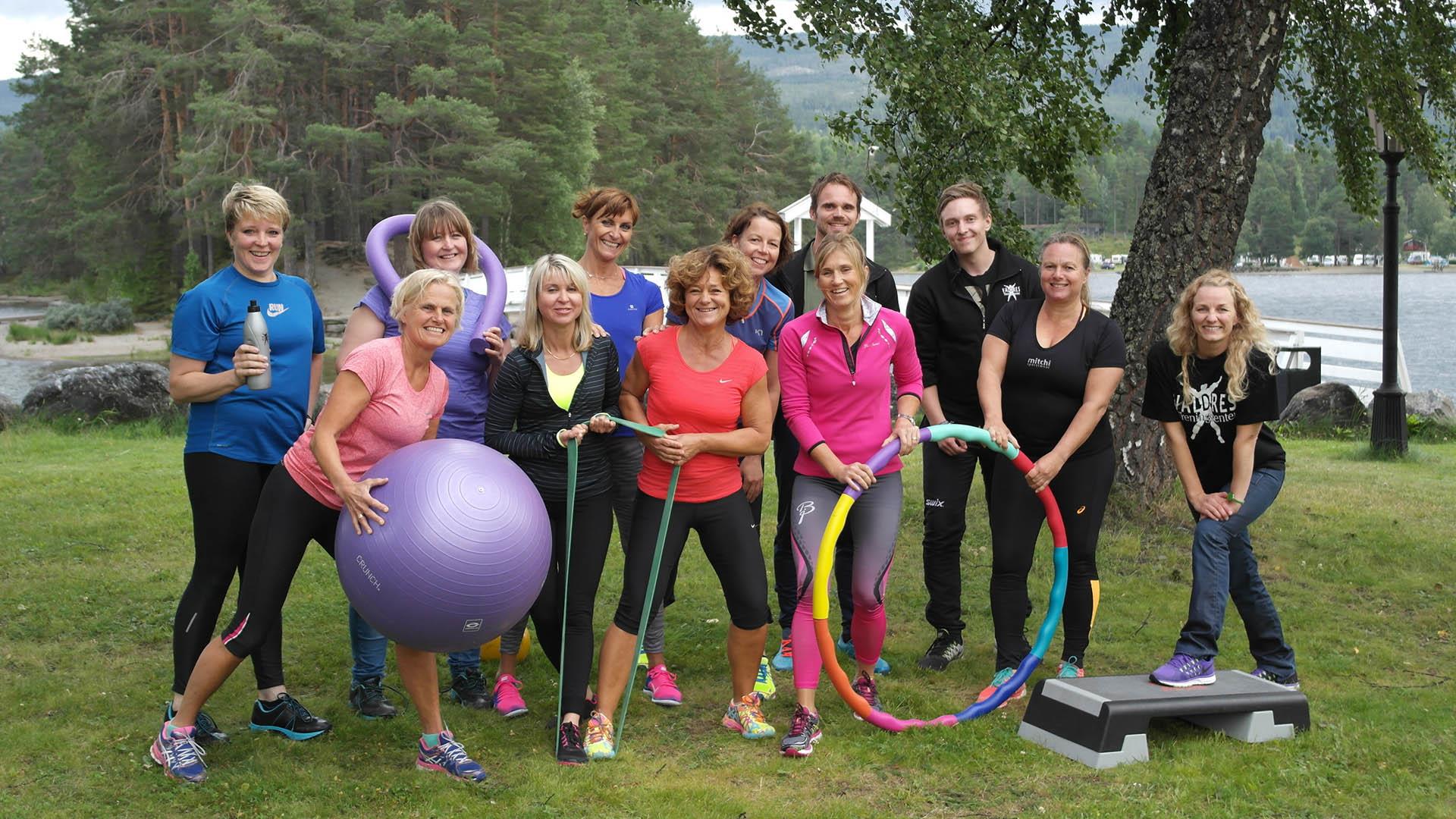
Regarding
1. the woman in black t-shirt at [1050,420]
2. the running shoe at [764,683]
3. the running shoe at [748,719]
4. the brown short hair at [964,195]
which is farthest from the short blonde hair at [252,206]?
the woman in black t-shirt at [1050,420]

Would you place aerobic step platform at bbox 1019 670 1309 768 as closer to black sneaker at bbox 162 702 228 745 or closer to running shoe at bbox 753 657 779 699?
running shoe at bbox 753 657 779 699

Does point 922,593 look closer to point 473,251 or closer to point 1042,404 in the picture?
point 1042,404

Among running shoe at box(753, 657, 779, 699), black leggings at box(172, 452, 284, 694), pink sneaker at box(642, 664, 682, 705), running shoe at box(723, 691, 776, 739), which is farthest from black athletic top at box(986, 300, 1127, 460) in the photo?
black leggings at box(172, 452, 284, 694)

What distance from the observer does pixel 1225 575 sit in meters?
5.30

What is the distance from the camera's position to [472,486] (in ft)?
13.8

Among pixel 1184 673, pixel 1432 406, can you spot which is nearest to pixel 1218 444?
pixel 1184 673

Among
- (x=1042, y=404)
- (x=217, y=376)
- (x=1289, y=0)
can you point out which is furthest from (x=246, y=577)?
(x=1289, y=0)

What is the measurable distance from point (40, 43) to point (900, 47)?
170 ft

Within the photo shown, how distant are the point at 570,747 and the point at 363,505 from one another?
1289 mm

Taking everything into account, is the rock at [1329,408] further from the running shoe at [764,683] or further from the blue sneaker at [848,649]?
the running shoe at [764,683]

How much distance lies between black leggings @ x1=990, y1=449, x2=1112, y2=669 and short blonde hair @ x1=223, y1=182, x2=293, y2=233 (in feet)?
10.4

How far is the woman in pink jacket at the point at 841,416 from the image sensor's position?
5020 millimetres

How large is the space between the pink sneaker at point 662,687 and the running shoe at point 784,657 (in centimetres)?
56

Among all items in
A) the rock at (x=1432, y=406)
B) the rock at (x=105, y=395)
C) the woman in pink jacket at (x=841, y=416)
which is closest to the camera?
the woman in pink jacket at (x=841, y=416)
